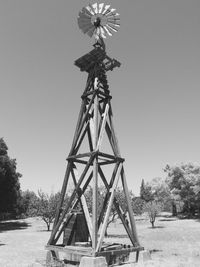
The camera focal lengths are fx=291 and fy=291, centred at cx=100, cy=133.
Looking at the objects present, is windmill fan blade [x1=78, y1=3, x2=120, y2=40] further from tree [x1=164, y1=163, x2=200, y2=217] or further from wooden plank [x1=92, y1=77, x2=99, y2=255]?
tree [x1=164, y1=163, x2=200, y2=217]

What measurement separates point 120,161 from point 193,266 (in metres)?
5.76

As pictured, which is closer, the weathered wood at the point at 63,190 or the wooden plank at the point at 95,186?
the wooden plank at the point at 95,186

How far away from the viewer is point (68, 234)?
47.5 feet

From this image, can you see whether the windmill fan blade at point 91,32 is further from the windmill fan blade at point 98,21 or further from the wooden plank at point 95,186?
the wooden plank at point 95,186

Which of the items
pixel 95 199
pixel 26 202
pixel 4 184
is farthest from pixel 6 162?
pixel 95 199

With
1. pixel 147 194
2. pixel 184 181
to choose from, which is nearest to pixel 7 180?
pixel 184 181

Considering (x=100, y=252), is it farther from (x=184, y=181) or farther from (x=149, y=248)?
(x=184, y=181)

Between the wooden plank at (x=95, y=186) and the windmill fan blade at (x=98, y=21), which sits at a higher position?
the windmill fan blade at (x=98, y=21)

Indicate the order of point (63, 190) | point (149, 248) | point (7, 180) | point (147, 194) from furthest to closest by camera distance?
1. point (147, 194)
2. point (7, 180)
3. point (149, 248)
4. point (63, 190)

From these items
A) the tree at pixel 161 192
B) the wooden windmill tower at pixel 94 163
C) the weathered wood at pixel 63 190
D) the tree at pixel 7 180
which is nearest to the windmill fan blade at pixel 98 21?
the wooden windmill tower at pixel 94 163

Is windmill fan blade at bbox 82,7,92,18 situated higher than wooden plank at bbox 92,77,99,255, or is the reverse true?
windmill fan blade at bbox 82,7,92,18

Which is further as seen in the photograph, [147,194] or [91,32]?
[147,194]

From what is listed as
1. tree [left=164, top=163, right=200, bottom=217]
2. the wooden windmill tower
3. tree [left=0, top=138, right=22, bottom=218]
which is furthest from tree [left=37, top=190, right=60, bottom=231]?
the wooden windmill tower

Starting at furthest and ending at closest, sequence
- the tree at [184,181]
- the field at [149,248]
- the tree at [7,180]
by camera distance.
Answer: the tree at [184,181] < the tree at [7,180] < the field at [149,248]
